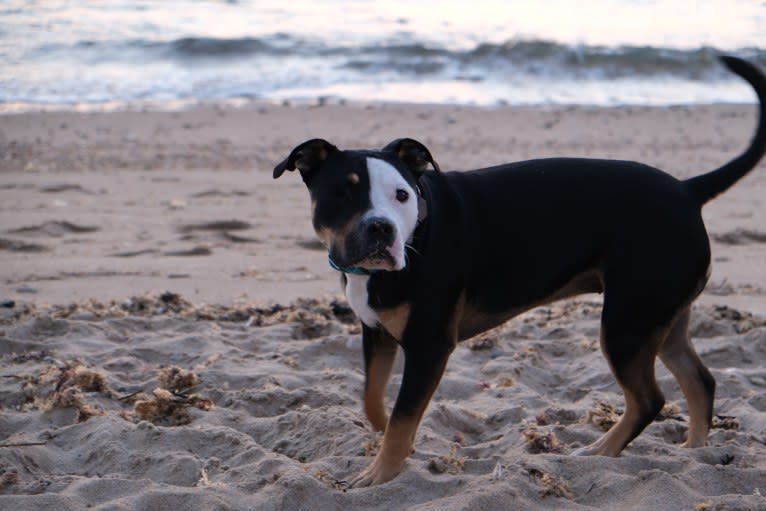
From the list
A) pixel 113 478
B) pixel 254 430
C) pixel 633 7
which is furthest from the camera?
pixel 633 7

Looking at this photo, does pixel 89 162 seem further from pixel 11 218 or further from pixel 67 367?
pixel 67 367

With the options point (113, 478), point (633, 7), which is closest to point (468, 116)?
point (113, 478)

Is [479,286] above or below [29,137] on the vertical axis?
above

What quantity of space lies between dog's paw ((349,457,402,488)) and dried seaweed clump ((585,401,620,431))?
1.18 metres

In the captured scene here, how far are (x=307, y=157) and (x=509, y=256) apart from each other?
0.91 metres

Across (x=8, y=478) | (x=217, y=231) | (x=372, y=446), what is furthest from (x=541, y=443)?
(x=217, y=231)

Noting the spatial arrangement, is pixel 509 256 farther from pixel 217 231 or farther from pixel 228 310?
pixel 217 231

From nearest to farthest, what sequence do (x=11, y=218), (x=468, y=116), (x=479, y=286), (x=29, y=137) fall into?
1. (x=479, y=286)
2. (x=11, y=218)
3. (x=29, y=137)
4. (x=468, y=116)

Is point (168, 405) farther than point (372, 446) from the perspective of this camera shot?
Yes

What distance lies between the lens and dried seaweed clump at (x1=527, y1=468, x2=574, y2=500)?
3.84 metres

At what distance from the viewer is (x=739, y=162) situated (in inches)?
171

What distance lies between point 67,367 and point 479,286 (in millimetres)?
2214

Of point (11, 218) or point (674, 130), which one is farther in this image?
point (674, 130)

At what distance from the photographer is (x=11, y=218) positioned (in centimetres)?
834
